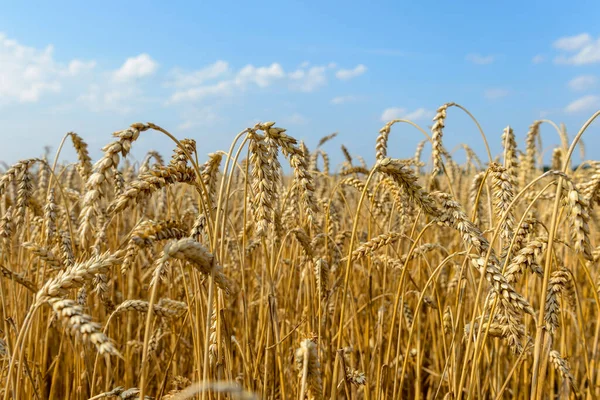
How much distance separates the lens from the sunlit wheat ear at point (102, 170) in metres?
0.96

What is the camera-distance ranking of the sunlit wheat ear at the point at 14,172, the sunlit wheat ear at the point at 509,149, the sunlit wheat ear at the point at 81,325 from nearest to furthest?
the sunlit wheat ear at the point at 81,325 → the sunlit wheat ear at the point at 14,172 → the sunlit wheat ear at the point at 509,149

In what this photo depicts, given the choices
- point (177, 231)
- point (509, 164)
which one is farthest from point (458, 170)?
point (177, 231)

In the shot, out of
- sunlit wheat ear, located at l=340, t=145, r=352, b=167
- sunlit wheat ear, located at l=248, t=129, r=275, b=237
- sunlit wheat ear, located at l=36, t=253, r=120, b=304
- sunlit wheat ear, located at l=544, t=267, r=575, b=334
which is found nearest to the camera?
sunlit wheat ear, located at l=36, t=253, r=120, b=304

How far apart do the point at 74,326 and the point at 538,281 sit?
9.72ft

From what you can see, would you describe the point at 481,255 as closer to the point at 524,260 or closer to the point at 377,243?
the point at 524,260

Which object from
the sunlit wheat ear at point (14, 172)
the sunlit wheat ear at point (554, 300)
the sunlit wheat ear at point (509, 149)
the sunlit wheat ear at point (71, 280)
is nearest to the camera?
the sunlit wheat ear at point (71, 280)

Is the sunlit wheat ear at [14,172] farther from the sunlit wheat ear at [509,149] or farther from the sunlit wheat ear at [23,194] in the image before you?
the sunlit wheat ear at [509,149]

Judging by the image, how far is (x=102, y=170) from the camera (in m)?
0.98

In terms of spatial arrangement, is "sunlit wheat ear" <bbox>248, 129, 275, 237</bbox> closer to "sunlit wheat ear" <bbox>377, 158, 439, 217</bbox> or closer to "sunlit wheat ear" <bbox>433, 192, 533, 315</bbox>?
"sunlit wheat ear" <bbox>377, 158, 439, 217</bbox>

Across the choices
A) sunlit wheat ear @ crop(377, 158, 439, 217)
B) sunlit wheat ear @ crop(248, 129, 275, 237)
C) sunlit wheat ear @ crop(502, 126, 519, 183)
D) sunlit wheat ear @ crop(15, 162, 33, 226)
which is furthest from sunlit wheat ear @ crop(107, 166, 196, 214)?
sunlit wheat ear @ crop(502, 126, 519, 183)

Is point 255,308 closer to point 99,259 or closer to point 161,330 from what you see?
point 161,330

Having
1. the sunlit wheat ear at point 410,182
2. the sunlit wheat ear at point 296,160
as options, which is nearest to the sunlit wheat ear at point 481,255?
the sunlit wheat ear at point 410,182

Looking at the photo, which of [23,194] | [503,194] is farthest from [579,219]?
[23,194]

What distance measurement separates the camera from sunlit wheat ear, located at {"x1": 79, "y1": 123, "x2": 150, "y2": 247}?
957 mm
